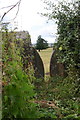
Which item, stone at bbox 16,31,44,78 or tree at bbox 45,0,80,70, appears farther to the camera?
stone at bbox 16,31,44,78

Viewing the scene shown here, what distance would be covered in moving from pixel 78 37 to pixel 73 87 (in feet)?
3.26

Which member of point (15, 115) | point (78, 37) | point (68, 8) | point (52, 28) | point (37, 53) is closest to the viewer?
point (15, 115)

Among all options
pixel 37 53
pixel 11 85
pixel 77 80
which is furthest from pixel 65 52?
pixel 11 85

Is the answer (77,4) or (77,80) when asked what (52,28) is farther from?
(77,80)

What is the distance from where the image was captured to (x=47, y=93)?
13.6ft

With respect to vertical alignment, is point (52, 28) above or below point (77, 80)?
above

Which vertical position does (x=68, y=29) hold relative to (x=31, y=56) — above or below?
above

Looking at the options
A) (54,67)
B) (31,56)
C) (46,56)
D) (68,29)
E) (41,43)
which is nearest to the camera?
(68,29)

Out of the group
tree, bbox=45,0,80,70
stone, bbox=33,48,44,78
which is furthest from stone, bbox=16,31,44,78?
tree, bbox=45,0,80,70

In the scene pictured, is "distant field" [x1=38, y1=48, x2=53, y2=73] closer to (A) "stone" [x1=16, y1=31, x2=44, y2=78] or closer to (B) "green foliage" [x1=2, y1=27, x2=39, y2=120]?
(A) "stone" [x1=16, y1=31, x2=44, y2=78]

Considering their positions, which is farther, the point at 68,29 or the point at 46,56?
the point at 46,56

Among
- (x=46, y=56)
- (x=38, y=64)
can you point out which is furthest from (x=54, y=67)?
(x=46, y=56)

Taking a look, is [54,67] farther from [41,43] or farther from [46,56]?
[41,43]

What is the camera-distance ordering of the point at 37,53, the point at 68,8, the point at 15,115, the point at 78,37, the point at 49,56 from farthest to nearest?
the point at 49,56 → the point at 37,53 → the point at 68,8 → the point at 78,37 → the point at 15,115
